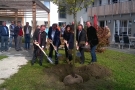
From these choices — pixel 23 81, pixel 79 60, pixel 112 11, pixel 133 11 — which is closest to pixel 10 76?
pixel 23 81

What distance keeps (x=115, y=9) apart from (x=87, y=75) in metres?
Result: 19.1

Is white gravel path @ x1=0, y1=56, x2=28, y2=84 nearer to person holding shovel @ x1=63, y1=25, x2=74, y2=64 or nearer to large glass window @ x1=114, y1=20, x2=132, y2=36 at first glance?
person holding shovel @ x1=63, y1=25, x2=74, y2=64

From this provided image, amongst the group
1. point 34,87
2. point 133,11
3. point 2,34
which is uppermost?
point 133,11

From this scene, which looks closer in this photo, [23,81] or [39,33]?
[23,81]

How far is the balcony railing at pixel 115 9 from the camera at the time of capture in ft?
74.6

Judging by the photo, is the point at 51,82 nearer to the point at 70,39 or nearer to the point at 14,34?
the point at 70,39

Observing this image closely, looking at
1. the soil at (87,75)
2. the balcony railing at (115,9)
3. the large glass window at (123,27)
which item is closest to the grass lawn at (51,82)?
the soil at (87,75)

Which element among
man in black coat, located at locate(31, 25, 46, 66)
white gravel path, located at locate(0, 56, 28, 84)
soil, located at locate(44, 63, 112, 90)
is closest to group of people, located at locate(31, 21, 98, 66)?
man in black coat, located at locate(31, 25, 46, 66)

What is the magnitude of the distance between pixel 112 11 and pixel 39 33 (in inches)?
704

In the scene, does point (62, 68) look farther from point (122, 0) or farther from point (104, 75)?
point (122, 0)

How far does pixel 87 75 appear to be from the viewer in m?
7.62

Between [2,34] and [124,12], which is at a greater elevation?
[124,12]

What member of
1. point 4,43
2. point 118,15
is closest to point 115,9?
point 118,15

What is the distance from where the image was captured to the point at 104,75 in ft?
25.5
